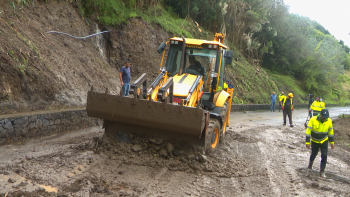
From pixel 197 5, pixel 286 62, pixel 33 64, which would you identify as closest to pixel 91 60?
pixel 33 64

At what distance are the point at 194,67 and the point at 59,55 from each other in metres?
7.53

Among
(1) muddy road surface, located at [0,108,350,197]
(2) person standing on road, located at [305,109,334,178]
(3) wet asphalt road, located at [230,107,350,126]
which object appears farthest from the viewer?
(3) wet asphalt road, located at [230,107,350,126]

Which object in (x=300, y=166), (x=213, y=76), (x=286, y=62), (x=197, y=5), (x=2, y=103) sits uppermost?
(x=197, y=5)

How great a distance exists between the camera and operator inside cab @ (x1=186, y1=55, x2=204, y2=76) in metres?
9.06

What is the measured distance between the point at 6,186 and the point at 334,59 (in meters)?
52.1

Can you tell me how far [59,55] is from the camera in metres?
14.2

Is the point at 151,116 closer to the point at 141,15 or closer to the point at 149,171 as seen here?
the point at 149,171

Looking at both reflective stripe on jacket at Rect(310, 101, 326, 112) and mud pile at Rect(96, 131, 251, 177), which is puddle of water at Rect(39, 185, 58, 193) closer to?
mud pile at Rect(96, 131, 251, 177)

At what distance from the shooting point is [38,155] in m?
7.20

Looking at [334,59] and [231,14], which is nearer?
[231,14]

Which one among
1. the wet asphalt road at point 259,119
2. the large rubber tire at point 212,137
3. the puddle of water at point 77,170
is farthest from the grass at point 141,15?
the puddle of water at point 77,170

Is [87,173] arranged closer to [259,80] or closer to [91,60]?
[91,60]

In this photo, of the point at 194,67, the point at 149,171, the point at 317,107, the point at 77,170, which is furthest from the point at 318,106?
the point at 77,170

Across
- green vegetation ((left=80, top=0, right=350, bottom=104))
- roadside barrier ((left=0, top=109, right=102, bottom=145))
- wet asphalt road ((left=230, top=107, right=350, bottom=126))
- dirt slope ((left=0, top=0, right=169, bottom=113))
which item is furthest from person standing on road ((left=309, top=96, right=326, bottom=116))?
green vegetation ((left=80, top=0, right=350, bottom=104))
